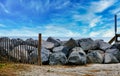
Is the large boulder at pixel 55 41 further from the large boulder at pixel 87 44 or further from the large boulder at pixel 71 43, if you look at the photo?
the large boulder at pixel 87 44

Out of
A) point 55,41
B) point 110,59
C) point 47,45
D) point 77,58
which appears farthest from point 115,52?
point 47,45

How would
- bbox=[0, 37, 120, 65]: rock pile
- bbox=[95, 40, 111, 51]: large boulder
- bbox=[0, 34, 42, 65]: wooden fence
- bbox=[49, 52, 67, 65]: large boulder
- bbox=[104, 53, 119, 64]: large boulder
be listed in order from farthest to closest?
bbox=[95, 40, 111, 51]: large boulder → bbox=[104, 53, 119, 64]: large boulder → bbox=[49, 52, 67, 65]: large boulder → bbox=[0, 37, 120, 65]: rock pile → bbox=[0, 34, 42, 65]: wooden fence

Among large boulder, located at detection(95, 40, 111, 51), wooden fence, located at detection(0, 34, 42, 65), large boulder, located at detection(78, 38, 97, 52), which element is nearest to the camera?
wooden fence, located at detection(0, 34, 42, 65)

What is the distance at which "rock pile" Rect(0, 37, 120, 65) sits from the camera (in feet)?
47.4

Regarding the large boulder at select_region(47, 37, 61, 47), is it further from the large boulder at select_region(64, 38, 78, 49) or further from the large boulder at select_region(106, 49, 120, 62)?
the large boulder at select_region(106, 49, 120, 62)

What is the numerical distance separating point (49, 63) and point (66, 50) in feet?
5.66

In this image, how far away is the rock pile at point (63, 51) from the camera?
47.4ft

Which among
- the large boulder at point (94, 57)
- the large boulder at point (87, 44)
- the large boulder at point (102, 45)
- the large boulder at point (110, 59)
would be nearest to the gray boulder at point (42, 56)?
the large boulder at point (94, 57)

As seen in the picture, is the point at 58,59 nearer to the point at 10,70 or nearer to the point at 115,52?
the point at 115,52

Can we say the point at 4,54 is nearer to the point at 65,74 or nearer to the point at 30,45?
the point at 30,45

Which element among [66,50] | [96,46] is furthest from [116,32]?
[66,50]

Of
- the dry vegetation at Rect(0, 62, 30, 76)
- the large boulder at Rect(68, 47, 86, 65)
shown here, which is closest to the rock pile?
the large boulder at Rect(68, 47, 86, 65)

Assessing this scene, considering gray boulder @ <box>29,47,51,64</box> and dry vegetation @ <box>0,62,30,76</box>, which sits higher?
gray boulder @ <box>29,47,51,64</box>

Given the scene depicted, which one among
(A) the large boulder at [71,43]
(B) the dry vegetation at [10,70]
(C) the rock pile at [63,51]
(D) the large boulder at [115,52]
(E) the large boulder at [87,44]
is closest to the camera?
(B) the dry vegetation at [10,70]
